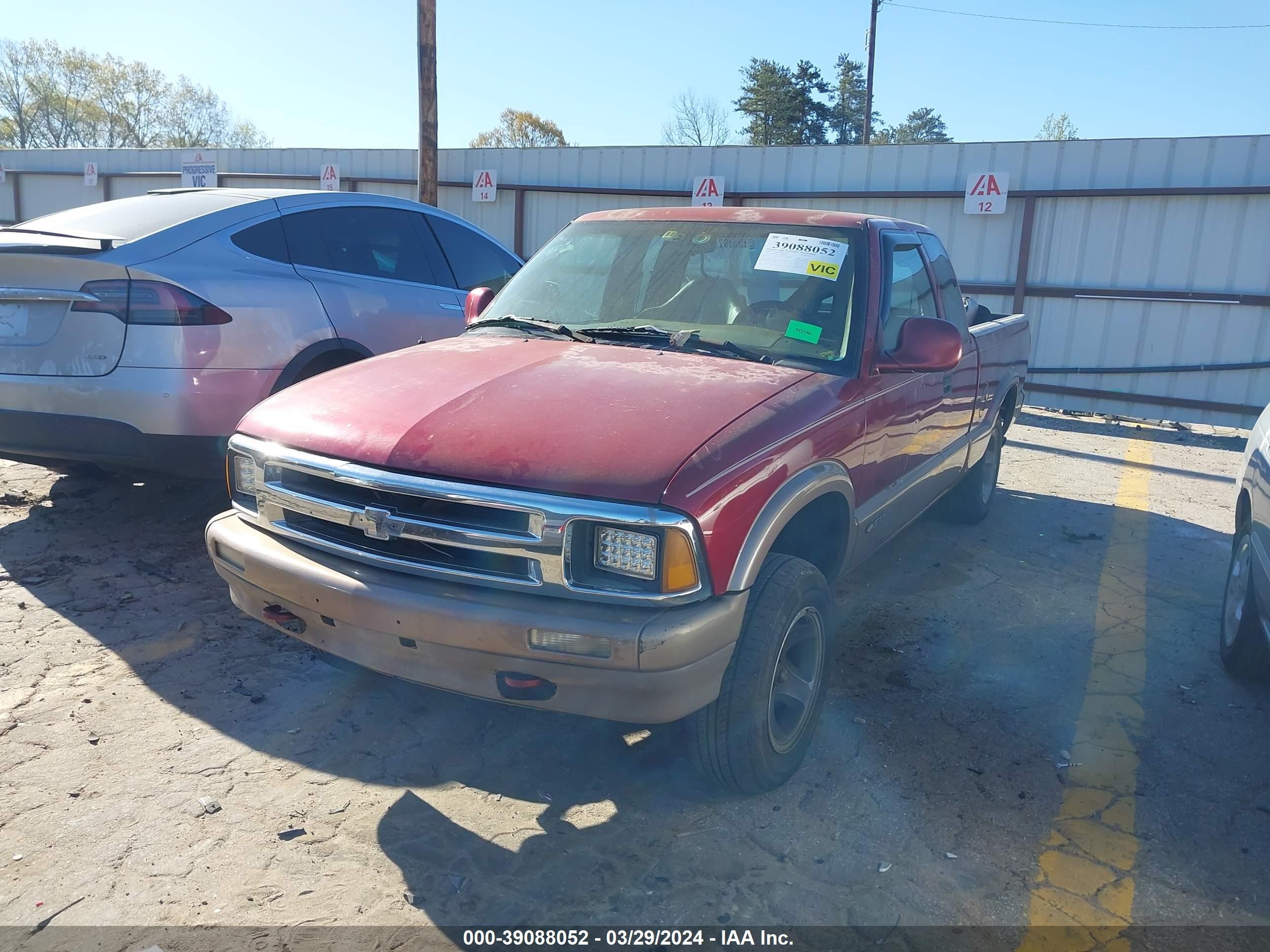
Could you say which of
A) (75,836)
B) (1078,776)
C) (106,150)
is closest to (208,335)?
(75,836)

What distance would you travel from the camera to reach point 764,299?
3.86 m

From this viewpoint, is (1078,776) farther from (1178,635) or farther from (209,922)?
(209,922)

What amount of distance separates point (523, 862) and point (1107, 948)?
1.58m

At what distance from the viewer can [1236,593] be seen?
4.30 metres

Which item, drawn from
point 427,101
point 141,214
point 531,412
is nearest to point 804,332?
point 531,412

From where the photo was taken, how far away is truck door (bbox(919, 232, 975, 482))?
4.86m

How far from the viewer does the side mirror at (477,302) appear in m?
4.64

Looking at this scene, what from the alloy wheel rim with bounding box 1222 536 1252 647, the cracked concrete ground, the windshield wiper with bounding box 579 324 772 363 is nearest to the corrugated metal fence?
the cracked concrete ground

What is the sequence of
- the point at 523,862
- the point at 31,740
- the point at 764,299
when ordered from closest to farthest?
the point at 523,862
the point at 31,740
the point at 764,299

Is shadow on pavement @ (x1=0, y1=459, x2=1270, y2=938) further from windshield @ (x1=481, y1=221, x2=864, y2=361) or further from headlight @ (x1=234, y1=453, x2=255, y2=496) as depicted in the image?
windshield @ (x1=481, y1=221, x2=864, y2=361)

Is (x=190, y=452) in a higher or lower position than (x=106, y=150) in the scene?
lower

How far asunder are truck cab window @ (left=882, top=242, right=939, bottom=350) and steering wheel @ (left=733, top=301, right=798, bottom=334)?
40 cm

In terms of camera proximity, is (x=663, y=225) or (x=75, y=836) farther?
(x=663, y=225)

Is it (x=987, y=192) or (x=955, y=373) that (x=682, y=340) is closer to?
(x=955, y=373)
